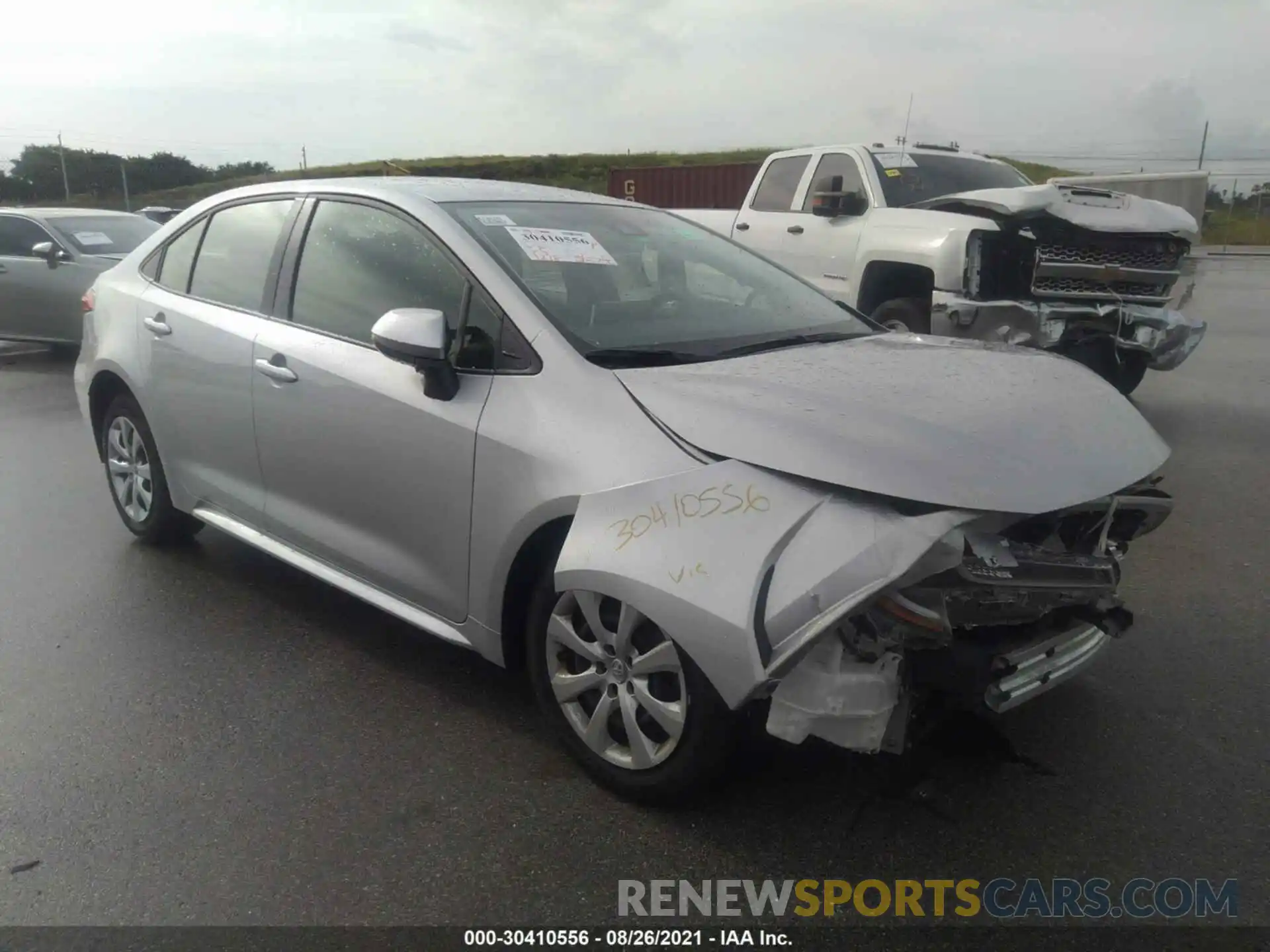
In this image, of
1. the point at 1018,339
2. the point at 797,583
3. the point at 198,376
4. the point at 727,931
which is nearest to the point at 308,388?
the point at 198,376

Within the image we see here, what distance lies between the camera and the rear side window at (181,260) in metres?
4.70

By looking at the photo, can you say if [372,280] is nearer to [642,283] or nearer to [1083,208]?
[642,283]

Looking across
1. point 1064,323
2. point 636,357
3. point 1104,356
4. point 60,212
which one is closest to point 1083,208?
point 1064,323

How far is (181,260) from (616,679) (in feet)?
10.4

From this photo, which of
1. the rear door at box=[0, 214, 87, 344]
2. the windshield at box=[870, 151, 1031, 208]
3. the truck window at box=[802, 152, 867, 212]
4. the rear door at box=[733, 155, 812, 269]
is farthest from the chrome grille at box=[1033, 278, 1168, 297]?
the rear door at box=[0, 214, 87, 344]

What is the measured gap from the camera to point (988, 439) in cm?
269

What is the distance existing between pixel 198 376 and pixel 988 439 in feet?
10.5

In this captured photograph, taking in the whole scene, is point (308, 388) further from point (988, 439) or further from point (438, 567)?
point (988, 439)

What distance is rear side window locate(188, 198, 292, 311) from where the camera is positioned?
13.8ft

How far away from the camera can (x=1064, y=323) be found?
7.34 metres

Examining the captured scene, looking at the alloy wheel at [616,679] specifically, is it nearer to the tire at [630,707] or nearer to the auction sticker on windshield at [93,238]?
the tire at [630,707]

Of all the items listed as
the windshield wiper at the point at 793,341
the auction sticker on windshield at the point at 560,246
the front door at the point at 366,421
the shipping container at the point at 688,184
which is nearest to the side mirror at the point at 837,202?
the windshield wiper at the point at 793,341

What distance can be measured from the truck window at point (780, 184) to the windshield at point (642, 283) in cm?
531

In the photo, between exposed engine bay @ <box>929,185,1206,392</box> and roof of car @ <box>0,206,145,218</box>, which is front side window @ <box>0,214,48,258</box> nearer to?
roof of car @ <box>0,206,145,218</box>
